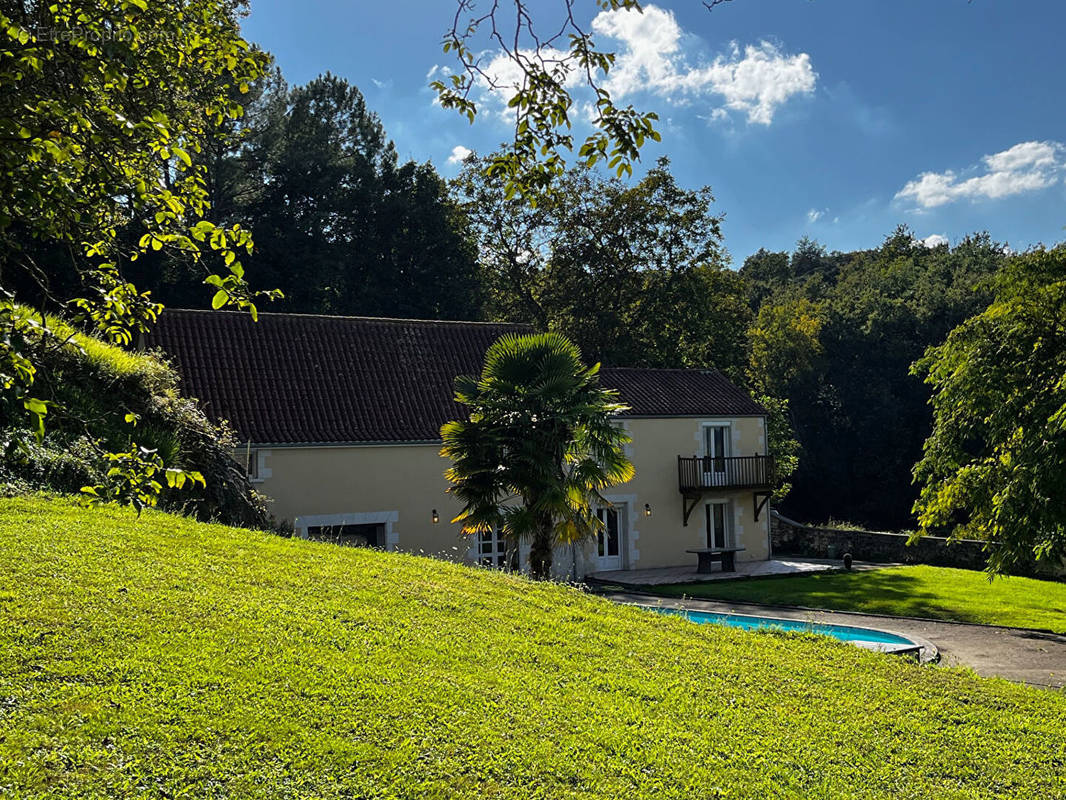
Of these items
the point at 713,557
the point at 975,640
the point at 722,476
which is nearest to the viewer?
the point at 975,640

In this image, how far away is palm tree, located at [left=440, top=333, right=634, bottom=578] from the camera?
1641 centimetres

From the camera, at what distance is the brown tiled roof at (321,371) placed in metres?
21.2

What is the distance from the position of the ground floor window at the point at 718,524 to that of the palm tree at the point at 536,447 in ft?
39.9

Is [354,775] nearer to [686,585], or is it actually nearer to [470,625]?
[470,625]

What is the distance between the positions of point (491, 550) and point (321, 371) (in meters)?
6.33

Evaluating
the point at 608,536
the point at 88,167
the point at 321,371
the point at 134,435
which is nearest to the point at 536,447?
the point at 134,435

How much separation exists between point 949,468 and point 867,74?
14.0 m

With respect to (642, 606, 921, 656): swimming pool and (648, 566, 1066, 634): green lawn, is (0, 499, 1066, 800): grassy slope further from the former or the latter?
(648, 566, 1066, 634): green lawn

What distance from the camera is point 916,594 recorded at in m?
21.6

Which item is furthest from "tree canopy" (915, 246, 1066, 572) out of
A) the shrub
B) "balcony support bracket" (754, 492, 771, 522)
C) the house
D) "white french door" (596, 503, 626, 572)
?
the shrub

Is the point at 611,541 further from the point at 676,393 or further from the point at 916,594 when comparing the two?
the point at 916,594

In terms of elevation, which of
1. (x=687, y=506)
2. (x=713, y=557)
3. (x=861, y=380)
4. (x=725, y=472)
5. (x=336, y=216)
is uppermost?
(x=336, y=216)

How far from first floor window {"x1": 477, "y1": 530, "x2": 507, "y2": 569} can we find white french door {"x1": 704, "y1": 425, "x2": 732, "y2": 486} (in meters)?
7.56

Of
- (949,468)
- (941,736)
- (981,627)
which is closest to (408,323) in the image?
(949,468)
